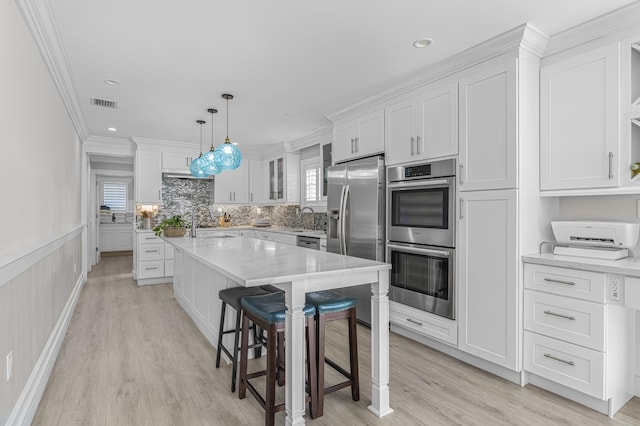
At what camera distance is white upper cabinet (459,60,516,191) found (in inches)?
98.8

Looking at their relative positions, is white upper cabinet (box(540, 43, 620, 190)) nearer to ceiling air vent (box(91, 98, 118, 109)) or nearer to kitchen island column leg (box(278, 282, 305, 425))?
kitchen island column leg (box(278, 282, 305, 425))

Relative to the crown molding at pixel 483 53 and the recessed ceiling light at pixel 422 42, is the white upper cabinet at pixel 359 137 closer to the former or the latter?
the crown molding at pixel 483 53

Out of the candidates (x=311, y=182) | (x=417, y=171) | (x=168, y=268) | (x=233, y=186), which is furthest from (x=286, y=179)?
(x=417, y=171)

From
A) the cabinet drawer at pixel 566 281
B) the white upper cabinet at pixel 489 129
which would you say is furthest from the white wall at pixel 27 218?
the cabinet drawer at pixel 566 281

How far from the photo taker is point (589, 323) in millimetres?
2176

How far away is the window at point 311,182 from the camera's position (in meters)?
5.60

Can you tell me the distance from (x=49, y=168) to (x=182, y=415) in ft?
7.30

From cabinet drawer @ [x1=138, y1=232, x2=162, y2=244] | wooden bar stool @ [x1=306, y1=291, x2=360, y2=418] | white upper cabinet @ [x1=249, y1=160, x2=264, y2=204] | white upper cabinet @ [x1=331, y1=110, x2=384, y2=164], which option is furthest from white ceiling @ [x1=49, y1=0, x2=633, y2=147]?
white upper cabinet @ [x1=249, y1=160, x2=264, y2=204]

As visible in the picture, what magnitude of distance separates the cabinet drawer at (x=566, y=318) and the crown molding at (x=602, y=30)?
5.53 ft

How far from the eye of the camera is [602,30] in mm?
2285

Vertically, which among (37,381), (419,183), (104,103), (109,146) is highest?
(104,103)

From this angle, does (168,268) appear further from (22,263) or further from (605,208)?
(605,208)

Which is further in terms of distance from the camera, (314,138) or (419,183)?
(314,138)

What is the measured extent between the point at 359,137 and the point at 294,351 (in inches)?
105
